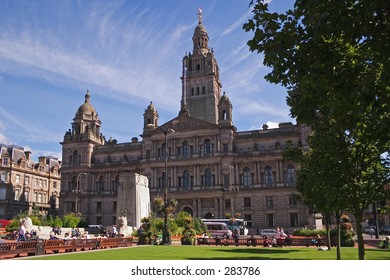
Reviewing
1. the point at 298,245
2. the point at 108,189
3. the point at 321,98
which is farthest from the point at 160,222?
the point at 108,189

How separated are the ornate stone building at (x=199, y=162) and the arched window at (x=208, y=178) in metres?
0.17

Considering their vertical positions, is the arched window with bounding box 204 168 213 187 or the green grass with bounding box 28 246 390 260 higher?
the arched window with bounding box 204 168 213 187

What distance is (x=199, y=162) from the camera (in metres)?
67.2

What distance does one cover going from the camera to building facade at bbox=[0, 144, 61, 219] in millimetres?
74438

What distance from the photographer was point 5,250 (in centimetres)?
1823

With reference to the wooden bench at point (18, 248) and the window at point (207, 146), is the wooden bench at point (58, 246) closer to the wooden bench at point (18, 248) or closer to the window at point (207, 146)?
the wooden bench at point (18, 248)

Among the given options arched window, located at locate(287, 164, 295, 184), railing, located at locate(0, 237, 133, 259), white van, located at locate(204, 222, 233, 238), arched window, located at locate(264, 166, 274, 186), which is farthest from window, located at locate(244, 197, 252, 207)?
railing, located at locate(0, 237, 133, 259)

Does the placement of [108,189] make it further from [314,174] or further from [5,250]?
[314,174]

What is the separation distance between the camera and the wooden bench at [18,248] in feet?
59.6

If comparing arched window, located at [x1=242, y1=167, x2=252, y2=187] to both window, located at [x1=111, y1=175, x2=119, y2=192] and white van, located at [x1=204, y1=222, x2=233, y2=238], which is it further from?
window, located at [x1=111, y1=175, x2=119, y2=192]

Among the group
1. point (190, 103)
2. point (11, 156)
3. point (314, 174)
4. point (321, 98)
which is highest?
point (190, 103)

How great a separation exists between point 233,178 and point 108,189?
24.9 m

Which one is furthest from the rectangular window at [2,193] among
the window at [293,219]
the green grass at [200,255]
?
the green grass at [200,255]

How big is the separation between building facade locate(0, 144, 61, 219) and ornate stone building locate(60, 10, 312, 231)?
9.00 metres
